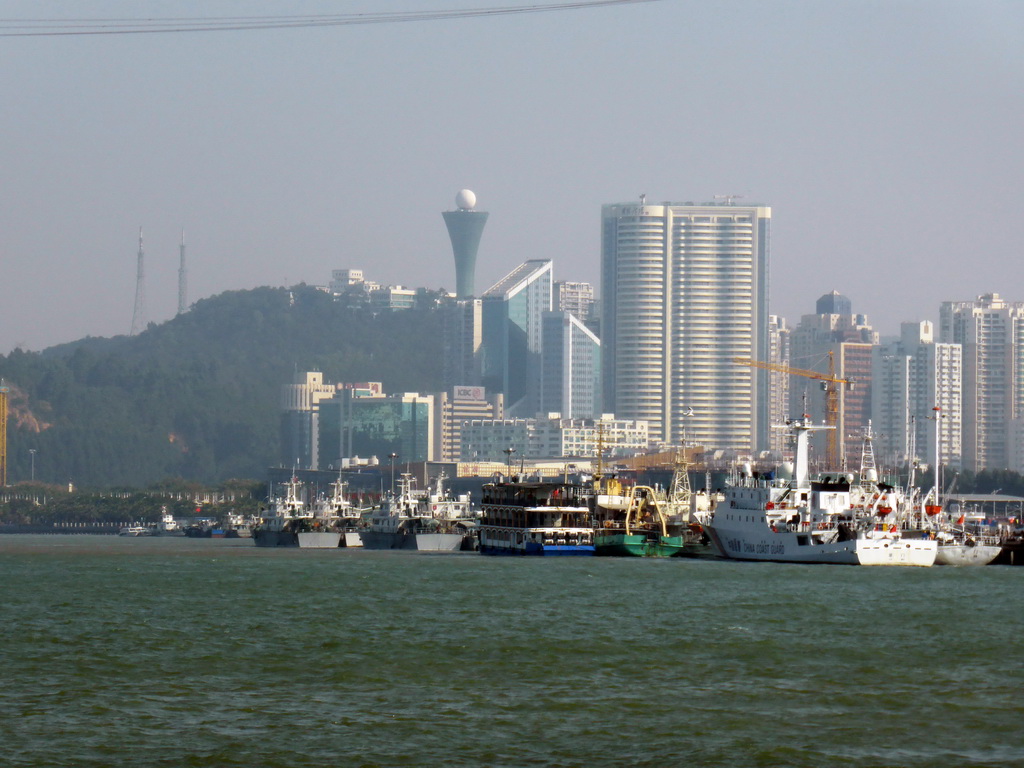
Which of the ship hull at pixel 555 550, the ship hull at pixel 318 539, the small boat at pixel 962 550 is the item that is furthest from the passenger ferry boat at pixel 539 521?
the ship hull at pixel 318 539

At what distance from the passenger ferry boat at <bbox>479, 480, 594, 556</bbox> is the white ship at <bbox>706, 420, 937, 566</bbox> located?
13.7 metres

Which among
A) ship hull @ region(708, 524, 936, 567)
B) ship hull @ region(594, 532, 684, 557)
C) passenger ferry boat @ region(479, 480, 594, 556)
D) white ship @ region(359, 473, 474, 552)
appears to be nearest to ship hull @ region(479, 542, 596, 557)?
passenger ferry boat @ region(479, 480, 594, 556)

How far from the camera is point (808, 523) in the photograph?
8794 centimetres

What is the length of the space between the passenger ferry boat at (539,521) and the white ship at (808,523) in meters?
13.7

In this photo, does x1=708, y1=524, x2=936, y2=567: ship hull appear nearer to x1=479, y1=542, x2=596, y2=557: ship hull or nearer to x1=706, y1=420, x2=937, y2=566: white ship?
x1=706, y1=420, x2=937, y2=566: white ship

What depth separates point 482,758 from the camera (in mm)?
28938

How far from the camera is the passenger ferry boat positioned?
106875 mm

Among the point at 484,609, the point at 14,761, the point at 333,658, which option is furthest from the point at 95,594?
the point at 14,761

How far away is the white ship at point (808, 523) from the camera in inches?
3319

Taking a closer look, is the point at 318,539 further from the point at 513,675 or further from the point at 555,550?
the point at 513,675

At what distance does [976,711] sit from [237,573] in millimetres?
53246

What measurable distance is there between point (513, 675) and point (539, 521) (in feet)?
230

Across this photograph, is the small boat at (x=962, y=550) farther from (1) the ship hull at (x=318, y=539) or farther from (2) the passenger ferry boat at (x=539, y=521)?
(1) the ship hull at (x=318, y=539)

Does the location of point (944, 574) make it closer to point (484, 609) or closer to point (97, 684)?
point (484, 609)
